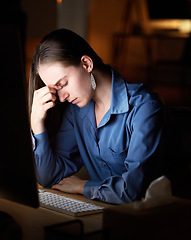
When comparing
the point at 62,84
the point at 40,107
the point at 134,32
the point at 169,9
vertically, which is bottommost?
the point at 134,32

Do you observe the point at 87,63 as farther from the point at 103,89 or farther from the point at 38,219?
the point at 38,219

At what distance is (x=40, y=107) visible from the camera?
1501 mm

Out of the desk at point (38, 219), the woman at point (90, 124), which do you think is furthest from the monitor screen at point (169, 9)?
the desk at point (38, 219)

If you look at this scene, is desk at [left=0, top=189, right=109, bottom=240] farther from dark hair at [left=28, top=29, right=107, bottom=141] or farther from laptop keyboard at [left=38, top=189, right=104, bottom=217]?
dark hair at [left=28, top=29, right=107, bottom=141]

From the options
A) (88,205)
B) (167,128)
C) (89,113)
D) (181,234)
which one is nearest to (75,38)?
(89,113)

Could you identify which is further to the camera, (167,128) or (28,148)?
(167,128)

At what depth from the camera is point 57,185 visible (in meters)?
1.42

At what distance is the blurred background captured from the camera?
4.70 meters

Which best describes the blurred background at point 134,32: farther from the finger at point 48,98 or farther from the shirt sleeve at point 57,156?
the finger at point 48,98

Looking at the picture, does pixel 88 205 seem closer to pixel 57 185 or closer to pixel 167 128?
pixel 57 185

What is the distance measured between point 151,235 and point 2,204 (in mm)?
497

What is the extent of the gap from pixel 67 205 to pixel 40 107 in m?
0.44

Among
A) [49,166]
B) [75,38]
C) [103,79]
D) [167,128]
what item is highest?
[75,38]

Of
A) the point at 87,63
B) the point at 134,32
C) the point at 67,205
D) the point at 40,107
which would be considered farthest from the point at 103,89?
the point at 134,32
